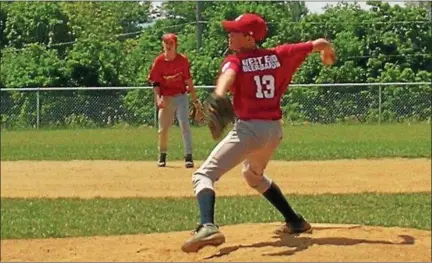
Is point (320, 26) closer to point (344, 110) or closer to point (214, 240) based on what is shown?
point (344, 110)

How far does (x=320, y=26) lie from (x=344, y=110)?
7.90 m

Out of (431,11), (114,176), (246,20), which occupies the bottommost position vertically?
(114,176)

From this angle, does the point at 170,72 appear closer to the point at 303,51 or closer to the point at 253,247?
the point at 303,51

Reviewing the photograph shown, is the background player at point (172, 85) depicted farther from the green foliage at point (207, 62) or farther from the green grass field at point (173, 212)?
the green foliage at point (207, 62)

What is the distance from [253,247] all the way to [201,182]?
559 mm

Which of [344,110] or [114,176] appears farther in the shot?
[344,110]

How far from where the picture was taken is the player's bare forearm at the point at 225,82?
655cm

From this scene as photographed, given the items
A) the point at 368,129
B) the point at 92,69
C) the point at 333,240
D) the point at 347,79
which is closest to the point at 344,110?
the point at 368,129

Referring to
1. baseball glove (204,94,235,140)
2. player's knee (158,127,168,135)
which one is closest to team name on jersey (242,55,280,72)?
baseball glove (204,94,235,140)

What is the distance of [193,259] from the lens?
6.64 meters

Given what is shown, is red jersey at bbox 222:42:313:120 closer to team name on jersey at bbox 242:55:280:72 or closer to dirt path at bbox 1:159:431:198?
team name on jersey at bbox 242:55:280:72

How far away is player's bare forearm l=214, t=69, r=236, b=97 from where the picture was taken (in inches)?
258

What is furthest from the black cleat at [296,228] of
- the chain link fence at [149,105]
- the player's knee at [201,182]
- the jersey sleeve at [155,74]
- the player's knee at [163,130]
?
the chain link fence at [149,105]

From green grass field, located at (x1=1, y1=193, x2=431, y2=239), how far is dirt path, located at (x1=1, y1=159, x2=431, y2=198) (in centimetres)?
57
